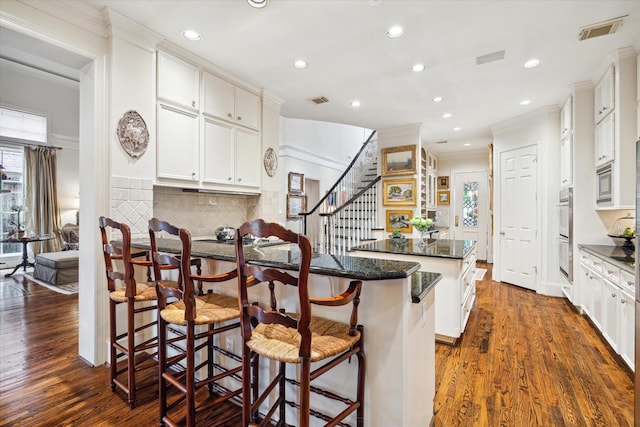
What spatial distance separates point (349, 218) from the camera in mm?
6645

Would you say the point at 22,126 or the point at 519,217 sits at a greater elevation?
the point at 22,126

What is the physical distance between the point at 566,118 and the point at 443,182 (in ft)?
13.0

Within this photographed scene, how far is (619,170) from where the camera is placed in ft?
10.1

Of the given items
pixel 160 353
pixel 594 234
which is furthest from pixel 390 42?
pixel 594 234

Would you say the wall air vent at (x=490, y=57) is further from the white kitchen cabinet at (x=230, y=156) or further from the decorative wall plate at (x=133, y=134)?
the decorative wall plate at (x=133, y=134)

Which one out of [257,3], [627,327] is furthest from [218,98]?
[627,327]

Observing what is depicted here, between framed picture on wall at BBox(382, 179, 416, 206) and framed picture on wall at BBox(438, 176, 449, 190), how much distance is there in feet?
9.68

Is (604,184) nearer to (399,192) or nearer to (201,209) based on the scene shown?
(399,192)

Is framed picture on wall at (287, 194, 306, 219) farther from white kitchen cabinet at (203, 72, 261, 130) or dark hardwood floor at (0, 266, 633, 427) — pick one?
dark hardwood floor at (0, 266, 633, 427)

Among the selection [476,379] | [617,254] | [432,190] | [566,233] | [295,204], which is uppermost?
[432,190]

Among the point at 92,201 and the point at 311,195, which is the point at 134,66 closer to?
the point at 92,201

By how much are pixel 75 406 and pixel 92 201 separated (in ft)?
4.86

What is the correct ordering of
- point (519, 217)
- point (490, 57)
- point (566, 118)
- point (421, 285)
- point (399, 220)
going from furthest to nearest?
1. point (399, 220)
2. point (519, 217)
3. point (566, 118)
4. point (490, 57)
5. point (421, 285)

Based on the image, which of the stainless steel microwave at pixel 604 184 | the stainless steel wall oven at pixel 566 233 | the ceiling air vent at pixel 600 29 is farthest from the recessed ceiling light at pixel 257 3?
the stainless steel wall oven at pixel 566 233
